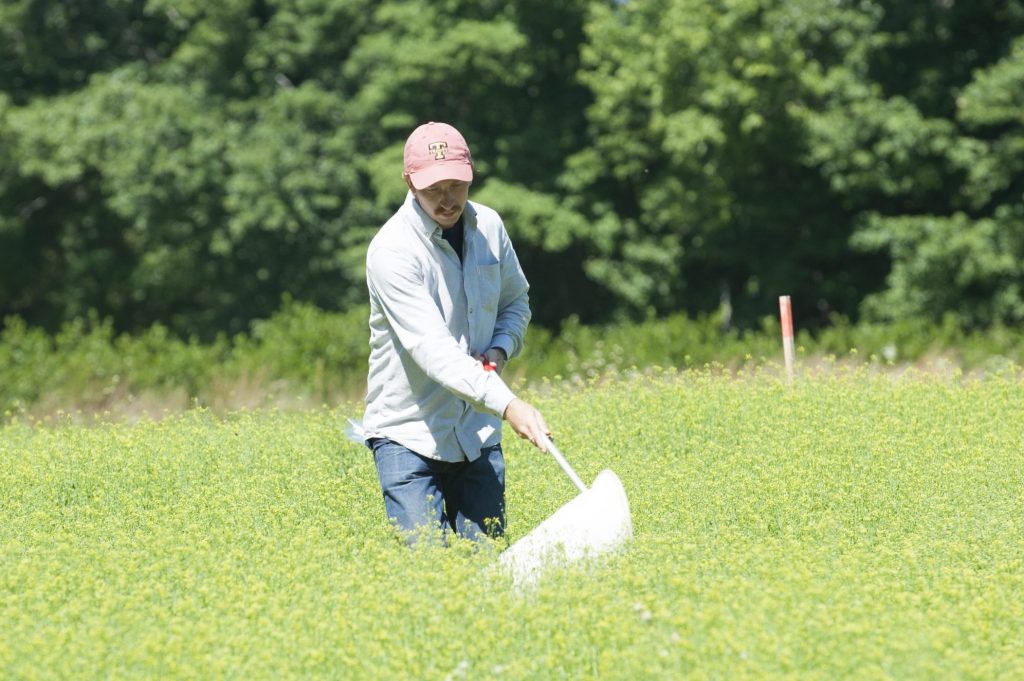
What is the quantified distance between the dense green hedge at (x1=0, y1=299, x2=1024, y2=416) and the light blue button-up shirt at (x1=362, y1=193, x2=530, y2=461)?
8.67 m

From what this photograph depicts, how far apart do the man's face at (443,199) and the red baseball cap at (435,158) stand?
4cm

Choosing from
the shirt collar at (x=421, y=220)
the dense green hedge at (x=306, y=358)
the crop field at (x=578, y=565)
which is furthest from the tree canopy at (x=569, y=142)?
the shirt collar at (x=421, y=220)

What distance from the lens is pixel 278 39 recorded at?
27.2 metres

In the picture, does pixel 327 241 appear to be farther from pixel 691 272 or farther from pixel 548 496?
pixel 548 496

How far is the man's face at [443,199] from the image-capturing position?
5422 mm

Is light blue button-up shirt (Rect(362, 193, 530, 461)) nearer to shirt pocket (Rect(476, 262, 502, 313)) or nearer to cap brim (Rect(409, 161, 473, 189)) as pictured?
shirt pocket (Rect(476, 262, 502, 313))

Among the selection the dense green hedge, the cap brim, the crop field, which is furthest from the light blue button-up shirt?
the dense green hedge

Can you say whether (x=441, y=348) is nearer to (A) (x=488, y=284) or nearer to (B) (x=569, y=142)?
(A) (x=488, y=284)

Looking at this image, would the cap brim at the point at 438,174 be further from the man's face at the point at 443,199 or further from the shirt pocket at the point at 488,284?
the shirt pocket at the point at 488,284

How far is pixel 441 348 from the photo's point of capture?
534cm

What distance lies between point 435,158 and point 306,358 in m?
12.8

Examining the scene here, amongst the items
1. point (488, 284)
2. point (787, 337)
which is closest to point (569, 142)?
point (787, 337)

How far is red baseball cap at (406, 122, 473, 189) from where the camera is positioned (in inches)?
211

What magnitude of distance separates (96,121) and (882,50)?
13.9 metres
